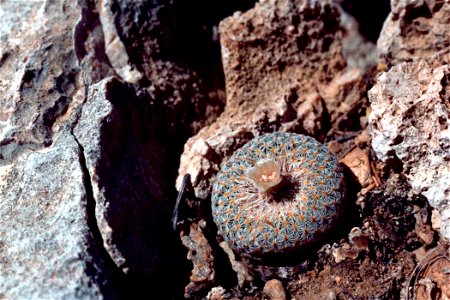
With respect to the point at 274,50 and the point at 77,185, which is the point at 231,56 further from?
the point at 77,185

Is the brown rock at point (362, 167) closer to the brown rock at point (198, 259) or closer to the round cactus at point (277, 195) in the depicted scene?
the round cactus at point (277, 195)

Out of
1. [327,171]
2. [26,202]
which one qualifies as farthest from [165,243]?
[327,171]

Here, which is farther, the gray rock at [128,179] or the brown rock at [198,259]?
the brown rock at [198,259]

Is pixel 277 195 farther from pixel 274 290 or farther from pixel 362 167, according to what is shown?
pixel 362 167

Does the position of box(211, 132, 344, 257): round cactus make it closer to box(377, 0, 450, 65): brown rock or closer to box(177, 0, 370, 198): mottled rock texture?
box(177, 0, 370, 198): mottled rock texture

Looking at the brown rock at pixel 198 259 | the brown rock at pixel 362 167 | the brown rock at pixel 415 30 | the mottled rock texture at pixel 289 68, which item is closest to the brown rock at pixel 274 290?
the brown rock at pixel 198 259

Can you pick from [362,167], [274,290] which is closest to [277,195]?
[274,290]
